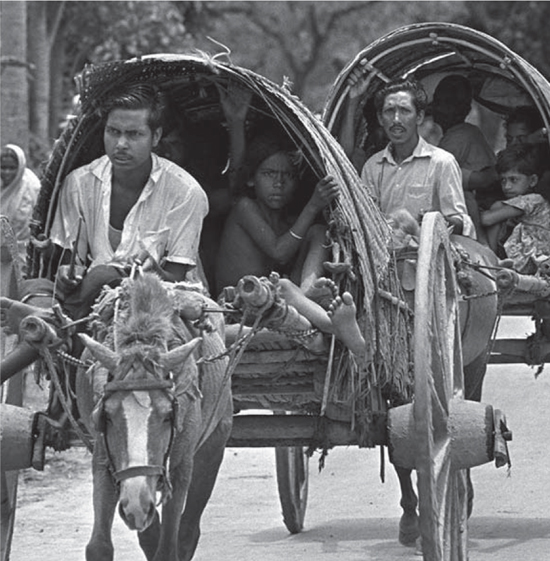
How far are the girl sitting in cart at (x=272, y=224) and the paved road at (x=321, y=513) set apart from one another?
1.77 meters

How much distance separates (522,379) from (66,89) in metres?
10.7

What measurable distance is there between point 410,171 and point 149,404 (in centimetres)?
346

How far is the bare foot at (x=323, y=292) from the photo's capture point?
6.17m

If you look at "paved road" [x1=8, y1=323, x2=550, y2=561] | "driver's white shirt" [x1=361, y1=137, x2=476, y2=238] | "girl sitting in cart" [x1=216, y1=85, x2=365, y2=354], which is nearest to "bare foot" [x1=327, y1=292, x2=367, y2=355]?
"girl sitting in cart" [x1=216, y1=85, x2=365, y2=354]

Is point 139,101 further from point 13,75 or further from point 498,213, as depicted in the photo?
point 13,75

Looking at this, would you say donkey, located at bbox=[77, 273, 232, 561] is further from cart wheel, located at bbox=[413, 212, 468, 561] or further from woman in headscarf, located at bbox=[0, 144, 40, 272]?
woman in headscarf, located at bbox=[0, 144, 40, 272]

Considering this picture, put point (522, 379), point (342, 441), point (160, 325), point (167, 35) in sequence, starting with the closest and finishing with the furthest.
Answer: point (160, 325) → point (342, 441) → point (522, 379) → point (167, 35)

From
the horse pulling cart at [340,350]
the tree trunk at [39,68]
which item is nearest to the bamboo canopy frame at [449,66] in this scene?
the horse pulling cart at [340,350]

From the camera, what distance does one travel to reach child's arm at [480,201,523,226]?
852cm

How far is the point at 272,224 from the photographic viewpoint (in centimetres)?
702

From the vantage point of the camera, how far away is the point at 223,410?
5.93 meters

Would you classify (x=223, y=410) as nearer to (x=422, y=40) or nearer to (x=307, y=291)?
(x=307, y=291)

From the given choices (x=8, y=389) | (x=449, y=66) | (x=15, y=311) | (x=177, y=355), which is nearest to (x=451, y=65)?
(x=449, y=66)

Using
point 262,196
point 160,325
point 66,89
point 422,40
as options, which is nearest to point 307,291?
point 262,196
